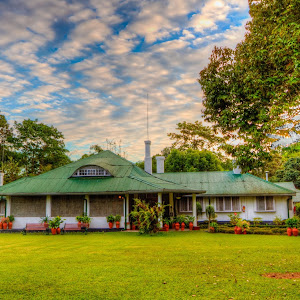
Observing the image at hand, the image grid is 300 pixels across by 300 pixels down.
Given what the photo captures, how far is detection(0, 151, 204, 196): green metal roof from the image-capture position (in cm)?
1912

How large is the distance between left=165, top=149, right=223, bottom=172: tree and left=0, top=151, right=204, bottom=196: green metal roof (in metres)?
13.9

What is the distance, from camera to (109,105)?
23.9 metres

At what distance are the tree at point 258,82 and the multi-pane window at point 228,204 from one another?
8732 millimetres

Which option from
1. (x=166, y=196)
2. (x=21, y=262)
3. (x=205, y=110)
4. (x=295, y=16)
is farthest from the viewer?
(x=166, y=196)

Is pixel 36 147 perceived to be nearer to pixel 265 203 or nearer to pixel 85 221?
pixel 85 221

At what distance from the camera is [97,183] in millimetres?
20750

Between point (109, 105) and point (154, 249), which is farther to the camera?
point (109, 105)

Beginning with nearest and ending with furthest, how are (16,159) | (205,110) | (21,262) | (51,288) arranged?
(51,288) → (21,262) → (205,110) → (16,159)

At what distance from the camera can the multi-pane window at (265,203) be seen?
75.6 ft

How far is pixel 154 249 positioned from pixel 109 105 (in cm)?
1480

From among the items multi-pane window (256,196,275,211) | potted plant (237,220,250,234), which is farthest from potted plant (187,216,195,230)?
multi-pane window (256,196,275,211)

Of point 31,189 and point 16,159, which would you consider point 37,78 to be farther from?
point 16,159

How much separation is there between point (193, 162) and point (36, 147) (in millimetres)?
22522

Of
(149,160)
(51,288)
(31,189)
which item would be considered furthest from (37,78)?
(51,288)
